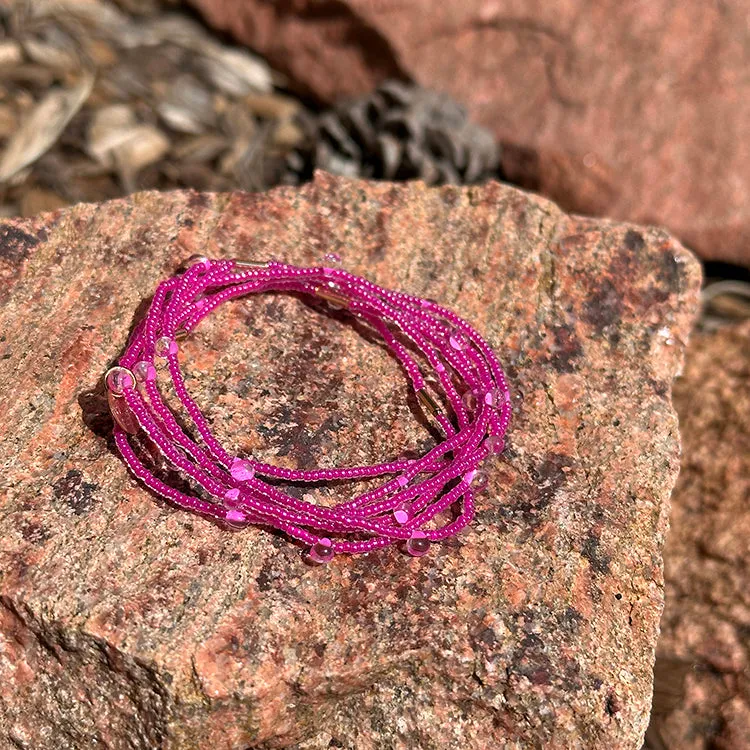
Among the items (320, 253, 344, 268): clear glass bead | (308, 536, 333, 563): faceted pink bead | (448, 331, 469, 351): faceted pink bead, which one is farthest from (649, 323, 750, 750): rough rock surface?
(320, 253, 344, 268): clear glass bead

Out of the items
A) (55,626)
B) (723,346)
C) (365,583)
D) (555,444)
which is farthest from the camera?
(723,346)

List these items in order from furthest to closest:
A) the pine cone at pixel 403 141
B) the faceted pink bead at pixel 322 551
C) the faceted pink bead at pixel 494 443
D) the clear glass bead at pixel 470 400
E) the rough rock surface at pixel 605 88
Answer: the rough rock surface at pixel 605 88
the pine cone at pixel 403 141
the clear glass bead at pixel 470 400
the faceted pink bead at pixel 494 443
the faceted pink bead at pixel 322 551

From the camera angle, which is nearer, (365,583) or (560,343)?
(365,583)

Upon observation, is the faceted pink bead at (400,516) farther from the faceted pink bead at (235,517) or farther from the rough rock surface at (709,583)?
the rough rock surface at (709,583)

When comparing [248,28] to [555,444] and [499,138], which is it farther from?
[555,444]

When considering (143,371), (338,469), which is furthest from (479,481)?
(143,371)

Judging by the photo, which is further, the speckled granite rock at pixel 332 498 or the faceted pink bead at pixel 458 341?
the faceted pink bead at pixel 458 341

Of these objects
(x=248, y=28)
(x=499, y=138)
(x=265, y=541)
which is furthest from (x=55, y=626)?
(x=248, y=28)

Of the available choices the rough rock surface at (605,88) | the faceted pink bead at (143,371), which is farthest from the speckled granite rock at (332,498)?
the rough rock surface at (605,88)
